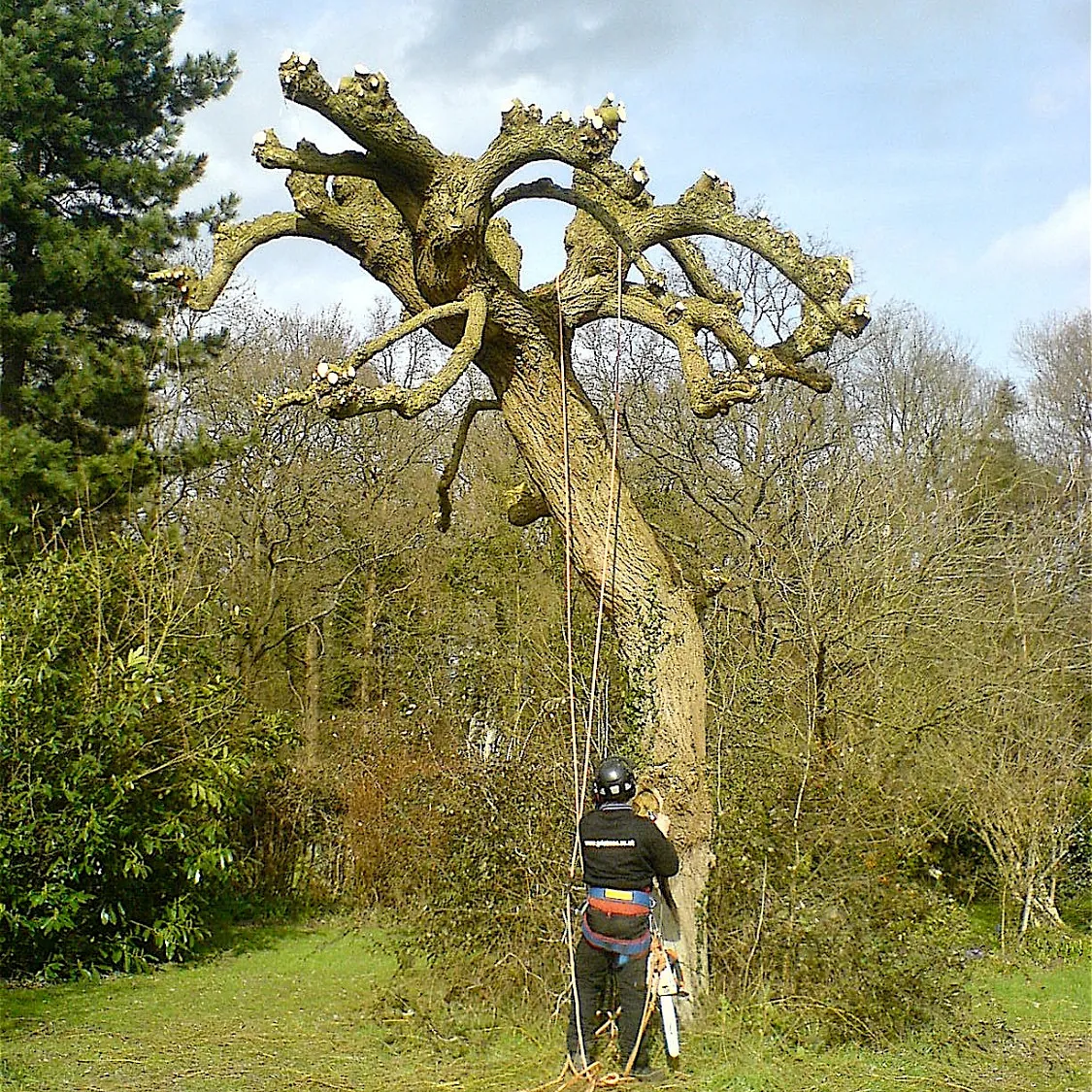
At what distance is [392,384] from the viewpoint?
630cm

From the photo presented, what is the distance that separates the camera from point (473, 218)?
668 cm

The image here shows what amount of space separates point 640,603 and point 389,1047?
3.04m

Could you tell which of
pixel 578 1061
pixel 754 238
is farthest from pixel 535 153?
pixel 578 1061

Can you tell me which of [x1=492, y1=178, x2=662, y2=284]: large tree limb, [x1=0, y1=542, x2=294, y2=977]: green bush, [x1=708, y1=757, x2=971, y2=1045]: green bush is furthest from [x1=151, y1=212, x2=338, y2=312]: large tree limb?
[x1=708, y1=757, x2=971, y2=1045]: green bush

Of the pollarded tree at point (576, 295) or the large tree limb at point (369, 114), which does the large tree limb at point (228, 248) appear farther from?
the large tree limb at point (369, 114)

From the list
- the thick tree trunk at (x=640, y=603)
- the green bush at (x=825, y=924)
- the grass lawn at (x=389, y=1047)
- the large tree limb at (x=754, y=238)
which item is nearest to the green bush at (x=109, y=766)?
the grass lawn at (x=389, y=1047)

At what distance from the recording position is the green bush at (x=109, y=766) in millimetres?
9336

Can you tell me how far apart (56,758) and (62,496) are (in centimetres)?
272

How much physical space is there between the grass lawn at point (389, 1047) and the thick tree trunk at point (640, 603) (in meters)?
1.26

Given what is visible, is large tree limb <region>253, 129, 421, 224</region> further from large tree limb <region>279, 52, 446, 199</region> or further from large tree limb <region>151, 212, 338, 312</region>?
large tree limb <region>151, 212, 338, 312</region>

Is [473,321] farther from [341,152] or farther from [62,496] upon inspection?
[62,496]

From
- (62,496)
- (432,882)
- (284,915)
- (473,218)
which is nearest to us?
(473,218)

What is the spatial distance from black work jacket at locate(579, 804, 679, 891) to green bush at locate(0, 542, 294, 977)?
502cm

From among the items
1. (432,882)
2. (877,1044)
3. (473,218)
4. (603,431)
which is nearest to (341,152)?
(473,218)
